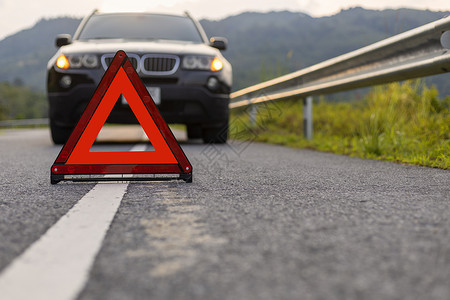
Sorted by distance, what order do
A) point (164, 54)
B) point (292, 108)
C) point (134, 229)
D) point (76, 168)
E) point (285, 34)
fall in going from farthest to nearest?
1. point (285, 34)
2. point (292, 108)
3. point (164, 54)
4. point (76, 168)
5. point (134, 229)

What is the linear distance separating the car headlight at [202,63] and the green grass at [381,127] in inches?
54.0

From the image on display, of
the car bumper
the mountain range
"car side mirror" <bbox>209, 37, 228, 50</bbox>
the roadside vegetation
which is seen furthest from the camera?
the roadside vegetation

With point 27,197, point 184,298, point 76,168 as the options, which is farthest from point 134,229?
point 76,168

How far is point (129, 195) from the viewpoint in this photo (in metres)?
2.98

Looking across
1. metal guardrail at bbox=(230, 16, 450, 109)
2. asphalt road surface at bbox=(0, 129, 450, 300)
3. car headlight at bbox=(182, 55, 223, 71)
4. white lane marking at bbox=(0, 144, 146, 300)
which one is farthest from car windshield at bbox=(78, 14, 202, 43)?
white lane marking at bbox=(0, 144, 146, 300)

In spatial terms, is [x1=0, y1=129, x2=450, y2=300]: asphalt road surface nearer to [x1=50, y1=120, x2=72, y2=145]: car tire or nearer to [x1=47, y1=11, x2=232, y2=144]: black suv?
[x1=47, y1=11, x2=232, y2=144]: black suv

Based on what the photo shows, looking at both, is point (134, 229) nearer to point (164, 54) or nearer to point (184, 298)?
point (184, 298)

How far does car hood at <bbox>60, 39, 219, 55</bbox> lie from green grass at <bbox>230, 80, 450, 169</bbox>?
5.54ft

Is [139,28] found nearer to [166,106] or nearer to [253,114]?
[166,106]

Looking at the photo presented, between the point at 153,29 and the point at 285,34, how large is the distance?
516 feet

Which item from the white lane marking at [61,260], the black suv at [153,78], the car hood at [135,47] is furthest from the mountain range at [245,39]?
the white lane marking at [61,260]

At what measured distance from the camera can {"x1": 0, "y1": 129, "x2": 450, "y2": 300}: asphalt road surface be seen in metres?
1.47

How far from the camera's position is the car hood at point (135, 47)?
657 centimetres

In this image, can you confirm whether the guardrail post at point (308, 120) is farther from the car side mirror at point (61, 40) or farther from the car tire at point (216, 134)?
the car side mirror at point (61, 40)
